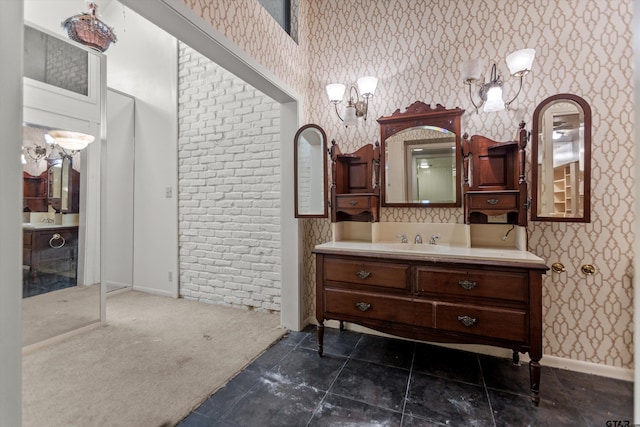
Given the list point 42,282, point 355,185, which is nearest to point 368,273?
point 355,185

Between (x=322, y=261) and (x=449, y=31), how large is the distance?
2.10 meters

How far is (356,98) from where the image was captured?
254cm

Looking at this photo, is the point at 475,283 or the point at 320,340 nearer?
the point at 475,283

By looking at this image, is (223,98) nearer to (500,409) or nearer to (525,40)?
(525,40)

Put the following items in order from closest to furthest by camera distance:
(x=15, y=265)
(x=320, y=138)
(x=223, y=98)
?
(x=15, y=265)
(x=320, y=138)
(x=223, y=98)

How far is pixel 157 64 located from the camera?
3.49m

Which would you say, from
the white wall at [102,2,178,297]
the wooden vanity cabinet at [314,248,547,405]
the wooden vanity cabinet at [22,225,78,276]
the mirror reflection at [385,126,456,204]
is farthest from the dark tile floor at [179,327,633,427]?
the white wall at [102,2,178,297]

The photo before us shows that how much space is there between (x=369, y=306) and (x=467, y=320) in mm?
613

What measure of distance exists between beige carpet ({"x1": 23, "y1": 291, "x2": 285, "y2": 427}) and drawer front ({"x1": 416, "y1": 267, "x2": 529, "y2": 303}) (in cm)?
140

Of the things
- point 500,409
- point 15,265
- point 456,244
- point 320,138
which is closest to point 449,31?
point 320,138

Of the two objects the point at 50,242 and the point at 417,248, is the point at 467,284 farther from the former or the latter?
the point at 50,242

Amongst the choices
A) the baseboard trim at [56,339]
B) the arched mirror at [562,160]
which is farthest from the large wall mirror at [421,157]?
the baseboard trim at [56,339]

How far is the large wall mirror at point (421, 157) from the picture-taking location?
222 cm

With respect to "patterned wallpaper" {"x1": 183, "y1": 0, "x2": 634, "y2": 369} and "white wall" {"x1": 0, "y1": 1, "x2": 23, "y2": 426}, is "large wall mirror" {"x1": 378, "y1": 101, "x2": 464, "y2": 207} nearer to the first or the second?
"patterned wallpaper" {"x1": 183, "y1": 0, "x2": 634, "y2": 369}
